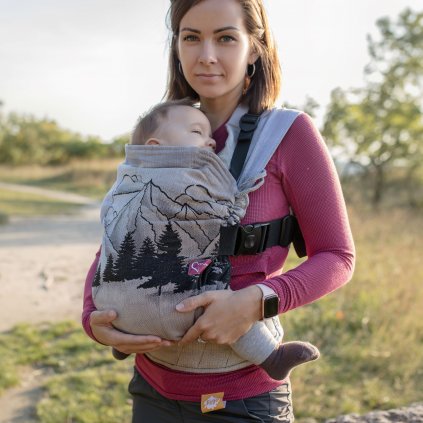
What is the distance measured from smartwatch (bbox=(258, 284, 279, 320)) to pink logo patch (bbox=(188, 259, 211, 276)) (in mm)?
159

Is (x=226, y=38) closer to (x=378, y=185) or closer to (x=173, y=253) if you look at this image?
(x=173, y=253)

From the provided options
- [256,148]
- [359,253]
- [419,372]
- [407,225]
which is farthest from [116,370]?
[407,225]

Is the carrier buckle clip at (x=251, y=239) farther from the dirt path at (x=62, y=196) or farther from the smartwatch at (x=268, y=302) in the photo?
the dirt path at (x=62, y=196)

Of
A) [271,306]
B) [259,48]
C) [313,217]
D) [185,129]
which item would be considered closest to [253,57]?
[259,48]

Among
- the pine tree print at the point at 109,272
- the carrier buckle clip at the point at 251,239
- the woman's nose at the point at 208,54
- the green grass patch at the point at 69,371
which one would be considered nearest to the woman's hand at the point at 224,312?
the carrier buckle clip at the point at 251,239

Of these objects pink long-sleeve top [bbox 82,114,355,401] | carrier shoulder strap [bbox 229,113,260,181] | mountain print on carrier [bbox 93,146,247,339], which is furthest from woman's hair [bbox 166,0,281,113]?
mountain print on carrier [bbox 93,146,247,339]

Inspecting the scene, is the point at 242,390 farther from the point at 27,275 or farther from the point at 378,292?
the point at 27,275

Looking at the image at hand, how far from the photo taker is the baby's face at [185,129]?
168 centimetres

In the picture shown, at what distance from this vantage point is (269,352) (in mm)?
1539

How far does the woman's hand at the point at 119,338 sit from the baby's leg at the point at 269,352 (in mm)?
214

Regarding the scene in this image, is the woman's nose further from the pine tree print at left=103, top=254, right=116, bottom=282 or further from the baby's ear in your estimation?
the pine tree print at left=103, top=254, right=116, bottom=282

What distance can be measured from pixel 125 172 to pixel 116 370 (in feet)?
10.4

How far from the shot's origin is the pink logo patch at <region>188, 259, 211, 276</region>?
58.7 inches

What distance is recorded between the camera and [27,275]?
741 centimetres
